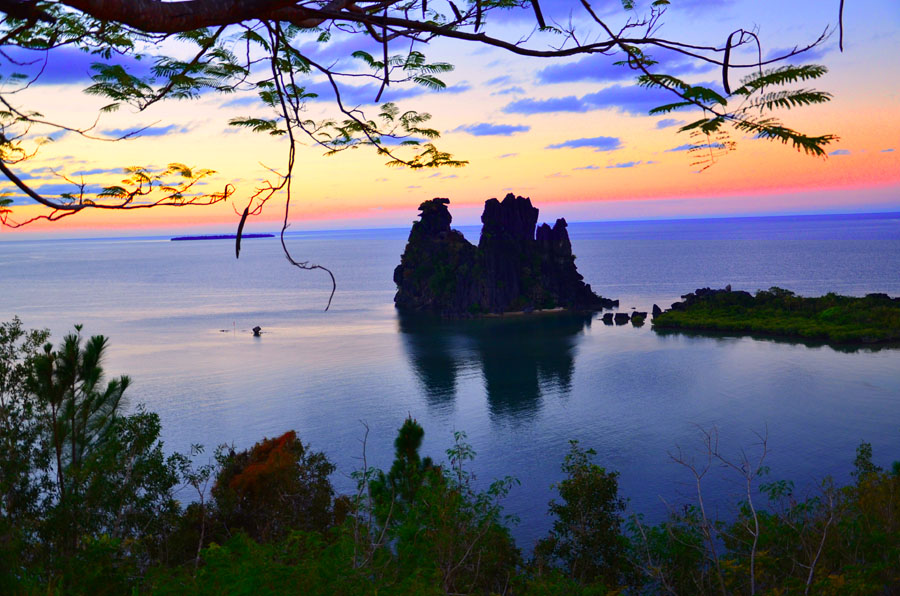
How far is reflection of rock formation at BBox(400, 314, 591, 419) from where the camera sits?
159ft

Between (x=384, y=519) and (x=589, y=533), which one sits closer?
(x=384, y=519)

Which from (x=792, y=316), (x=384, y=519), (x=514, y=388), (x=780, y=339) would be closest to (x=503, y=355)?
(x=514, y=388)

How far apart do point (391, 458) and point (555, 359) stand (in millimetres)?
29543

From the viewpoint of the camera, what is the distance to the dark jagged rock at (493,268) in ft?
300

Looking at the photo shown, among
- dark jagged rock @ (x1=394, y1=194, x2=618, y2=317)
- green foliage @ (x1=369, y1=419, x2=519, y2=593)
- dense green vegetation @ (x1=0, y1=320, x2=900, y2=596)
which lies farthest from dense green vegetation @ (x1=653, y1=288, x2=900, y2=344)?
green foliage @ (x1=369, y1=419, x2=519, y2=593)

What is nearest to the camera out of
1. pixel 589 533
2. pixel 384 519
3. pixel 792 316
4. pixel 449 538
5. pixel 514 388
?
pixel 449 538

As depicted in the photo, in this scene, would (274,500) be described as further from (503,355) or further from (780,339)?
(780,339)

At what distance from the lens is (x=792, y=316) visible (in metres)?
71.9

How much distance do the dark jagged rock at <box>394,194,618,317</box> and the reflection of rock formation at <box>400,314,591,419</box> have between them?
19.1 feet

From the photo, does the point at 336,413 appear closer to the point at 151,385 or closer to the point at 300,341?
the point at 151,385

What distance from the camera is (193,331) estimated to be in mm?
77000

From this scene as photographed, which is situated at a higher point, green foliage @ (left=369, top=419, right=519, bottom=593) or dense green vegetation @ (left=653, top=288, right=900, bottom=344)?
dense green vegetation @ (left=653, top=288, right=900, bottom=344)

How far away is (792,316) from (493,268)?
36.6 m

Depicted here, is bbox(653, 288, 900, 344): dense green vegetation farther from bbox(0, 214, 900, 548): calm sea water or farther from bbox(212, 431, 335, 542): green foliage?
bbox(212, 431, 335, 542): green foliage
